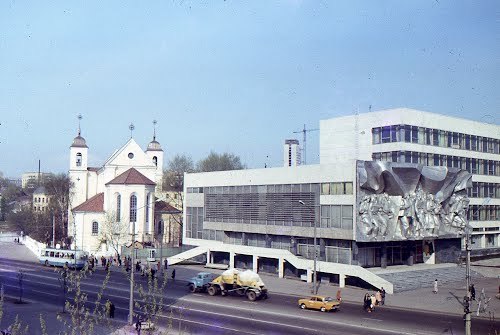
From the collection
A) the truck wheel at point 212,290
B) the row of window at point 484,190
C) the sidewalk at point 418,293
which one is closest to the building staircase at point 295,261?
the sidewalk at point 418,293

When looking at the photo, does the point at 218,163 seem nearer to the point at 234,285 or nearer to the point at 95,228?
the point at 95,228

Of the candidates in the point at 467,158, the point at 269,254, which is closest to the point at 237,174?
the point at 269,254

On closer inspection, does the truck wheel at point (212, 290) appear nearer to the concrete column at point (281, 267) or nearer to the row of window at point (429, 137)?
the concrete column at point (281, 267)

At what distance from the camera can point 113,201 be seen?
84438mm

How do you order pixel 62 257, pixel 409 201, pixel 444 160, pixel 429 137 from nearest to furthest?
pixel 409 201 < pixel 62 257 < pixel 429 137 < pixel 444 160

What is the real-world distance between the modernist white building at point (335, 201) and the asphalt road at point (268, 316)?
1009 centimetres

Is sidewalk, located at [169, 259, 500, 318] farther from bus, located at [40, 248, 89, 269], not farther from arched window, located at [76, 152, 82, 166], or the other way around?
arched window, located at [76, 152, 82, 166]

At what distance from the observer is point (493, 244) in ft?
253

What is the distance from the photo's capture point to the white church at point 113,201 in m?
82.4

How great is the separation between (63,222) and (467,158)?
215 feet

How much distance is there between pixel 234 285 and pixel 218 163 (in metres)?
94.2

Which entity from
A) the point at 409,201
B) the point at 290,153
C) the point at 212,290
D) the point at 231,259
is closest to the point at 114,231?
the point at 231,259

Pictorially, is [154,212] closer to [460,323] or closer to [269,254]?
[269,254]

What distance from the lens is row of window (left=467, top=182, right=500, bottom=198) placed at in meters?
71.0
